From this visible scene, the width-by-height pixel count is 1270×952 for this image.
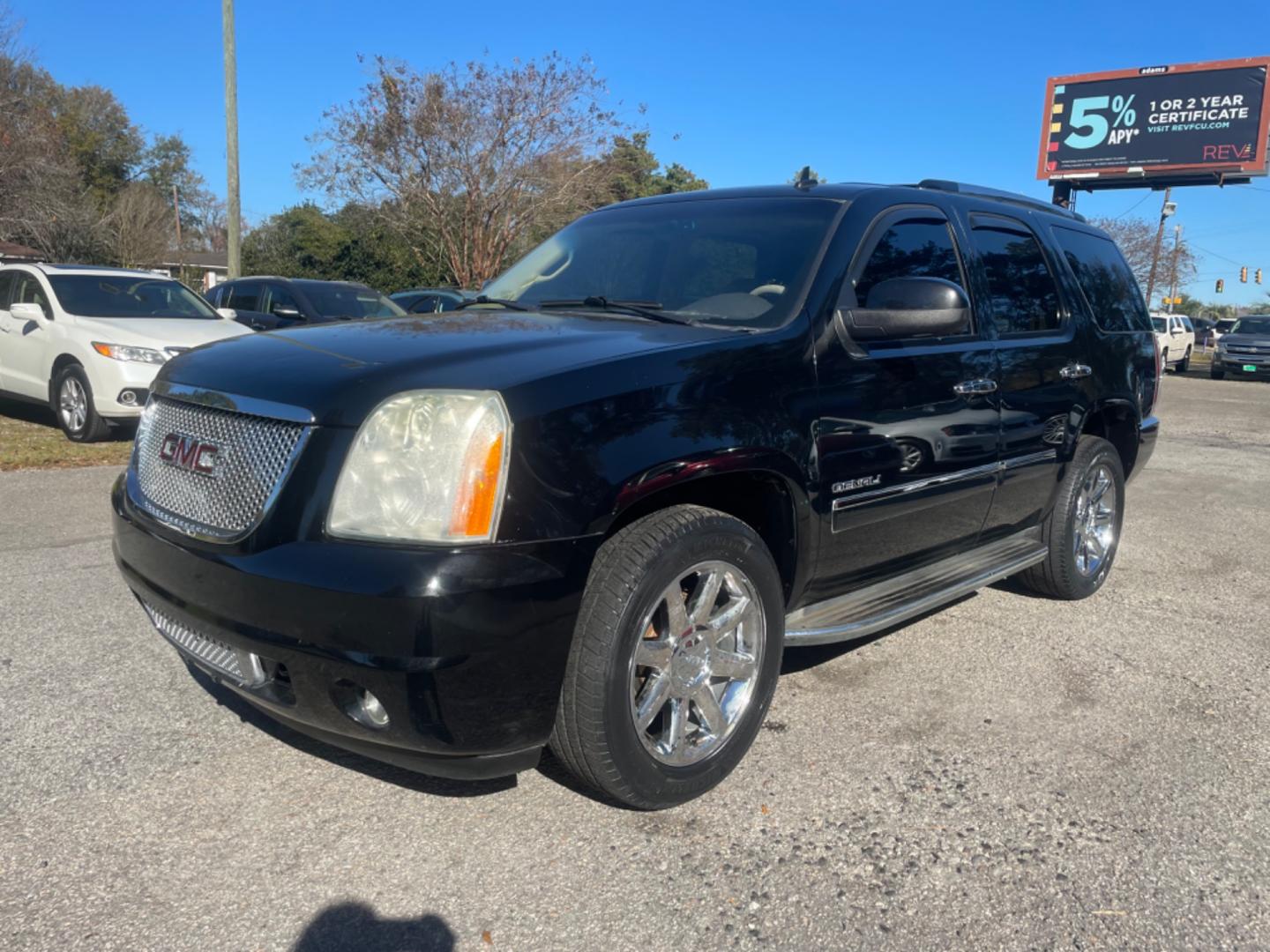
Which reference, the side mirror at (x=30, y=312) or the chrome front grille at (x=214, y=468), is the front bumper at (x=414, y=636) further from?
the side mirror at (x=30, y=312)

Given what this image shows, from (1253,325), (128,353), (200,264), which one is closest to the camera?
(128,353)

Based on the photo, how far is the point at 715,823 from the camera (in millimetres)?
2848

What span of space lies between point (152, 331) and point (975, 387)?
7488mm

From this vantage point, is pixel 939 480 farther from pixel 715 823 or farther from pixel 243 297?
pixel 243 297

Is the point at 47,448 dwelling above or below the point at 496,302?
below

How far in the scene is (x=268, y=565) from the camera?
2477mm

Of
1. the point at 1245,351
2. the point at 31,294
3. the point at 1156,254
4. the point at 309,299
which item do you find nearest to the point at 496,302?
the point at 31,294

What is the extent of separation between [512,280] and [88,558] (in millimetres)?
2778

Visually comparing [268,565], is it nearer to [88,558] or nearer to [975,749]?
[975,749]

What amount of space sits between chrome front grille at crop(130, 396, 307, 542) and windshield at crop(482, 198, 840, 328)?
1444mm

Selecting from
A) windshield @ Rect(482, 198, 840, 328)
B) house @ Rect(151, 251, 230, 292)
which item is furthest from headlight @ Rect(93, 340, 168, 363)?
house @ Rect(151, 251, 230, 292)

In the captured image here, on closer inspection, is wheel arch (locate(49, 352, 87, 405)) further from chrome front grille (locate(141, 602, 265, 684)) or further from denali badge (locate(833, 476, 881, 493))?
denali badge (locate(833, 476, 881, 493))

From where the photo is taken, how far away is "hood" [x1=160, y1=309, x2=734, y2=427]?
2561 millimetres

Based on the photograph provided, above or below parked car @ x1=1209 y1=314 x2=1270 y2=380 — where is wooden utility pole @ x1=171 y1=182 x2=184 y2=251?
above
